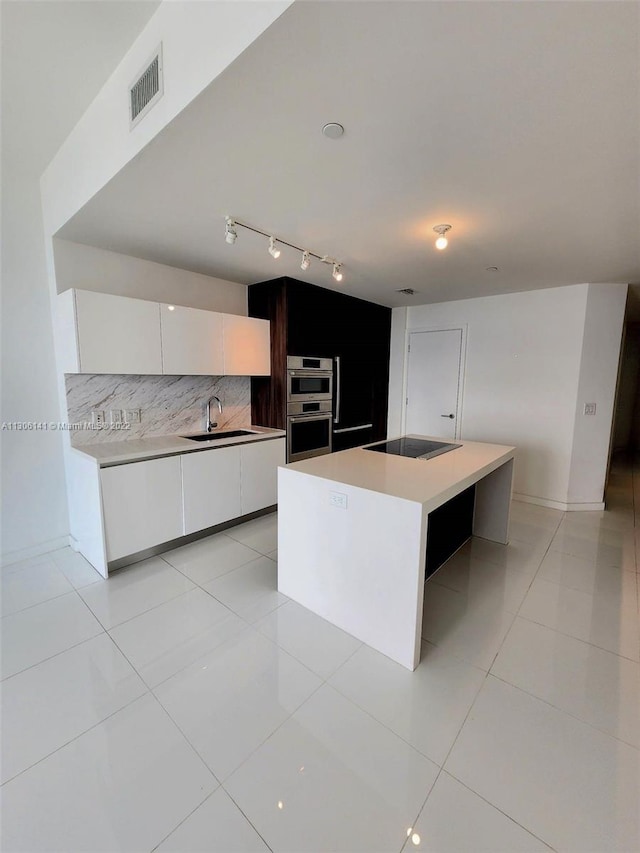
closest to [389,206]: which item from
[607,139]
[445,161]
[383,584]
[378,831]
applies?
[445,161]

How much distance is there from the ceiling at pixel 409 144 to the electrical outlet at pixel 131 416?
1301 millimetres

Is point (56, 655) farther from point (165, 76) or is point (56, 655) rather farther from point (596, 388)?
point (596, 388)

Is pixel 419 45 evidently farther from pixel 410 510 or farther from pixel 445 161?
pixel 410 510

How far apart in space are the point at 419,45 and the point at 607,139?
0.93m

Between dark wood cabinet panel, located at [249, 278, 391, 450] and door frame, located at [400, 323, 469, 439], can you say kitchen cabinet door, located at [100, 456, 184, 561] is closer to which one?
dark wood cabinet panel, located at [249, 278, 391, 450]

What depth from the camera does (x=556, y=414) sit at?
12.5 ft

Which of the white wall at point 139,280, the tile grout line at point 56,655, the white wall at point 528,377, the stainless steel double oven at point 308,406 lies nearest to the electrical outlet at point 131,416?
the white wall at point 139,280

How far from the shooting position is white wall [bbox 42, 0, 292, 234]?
3.44ft

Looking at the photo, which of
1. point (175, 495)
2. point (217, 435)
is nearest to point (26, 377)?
point (175, 495)

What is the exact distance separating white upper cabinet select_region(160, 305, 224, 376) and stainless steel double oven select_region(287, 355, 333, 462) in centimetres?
74

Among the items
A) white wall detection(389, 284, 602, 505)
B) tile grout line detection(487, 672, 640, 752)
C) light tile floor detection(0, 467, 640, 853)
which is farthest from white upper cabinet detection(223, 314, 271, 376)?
tile grout line detection(487, 672, 640, 752)

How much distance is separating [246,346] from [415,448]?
1.87 metres

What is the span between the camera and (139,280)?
3016 mm

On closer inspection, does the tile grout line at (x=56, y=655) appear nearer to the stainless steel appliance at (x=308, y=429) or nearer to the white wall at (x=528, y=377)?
the stainless steel appliance at (x=308, y=429)
